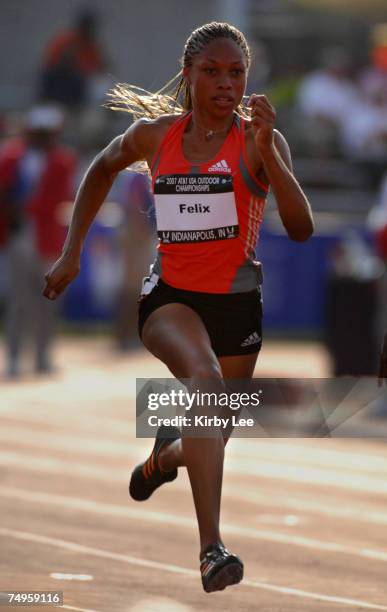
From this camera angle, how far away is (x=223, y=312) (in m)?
6.37

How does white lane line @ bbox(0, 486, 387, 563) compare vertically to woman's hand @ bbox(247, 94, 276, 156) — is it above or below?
below

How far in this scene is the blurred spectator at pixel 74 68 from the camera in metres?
20.9

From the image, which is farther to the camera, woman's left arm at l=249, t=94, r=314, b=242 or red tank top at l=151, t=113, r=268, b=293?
red tank top at l=151, t=113, r=268, b=293

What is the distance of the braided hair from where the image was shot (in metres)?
6.23

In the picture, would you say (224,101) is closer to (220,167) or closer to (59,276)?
(220,167)

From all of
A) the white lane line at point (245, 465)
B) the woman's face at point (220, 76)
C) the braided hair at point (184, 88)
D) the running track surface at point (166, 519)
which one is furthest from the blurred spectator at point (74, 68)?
the woman's face at point (220, 76)

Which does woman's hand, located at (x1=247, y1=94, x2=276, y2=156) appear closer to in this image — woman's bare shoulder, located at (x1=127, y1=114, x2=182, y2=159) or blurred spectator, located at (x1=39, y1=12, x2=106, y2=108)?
woman's bare shoulder, located at (x1=127, y1=114, x2=182, y2=159)

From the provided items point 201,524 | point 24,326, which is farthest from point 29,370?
point 201,524

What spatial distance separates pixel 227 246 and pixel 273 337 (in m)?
12.3

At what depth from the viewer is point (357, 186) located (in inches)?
793

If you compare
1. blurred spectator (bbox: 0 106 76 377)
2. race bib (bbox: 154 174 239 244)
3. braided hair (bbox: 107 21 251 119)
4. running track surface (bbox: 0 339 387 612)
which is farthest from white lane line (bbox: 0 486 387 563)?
blurred spectator (bbox: 0 106 76 377)

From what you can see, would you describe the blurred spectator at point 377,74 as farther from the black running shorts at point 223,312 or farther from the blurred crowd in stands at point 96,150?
the black running shorts at point 223,312

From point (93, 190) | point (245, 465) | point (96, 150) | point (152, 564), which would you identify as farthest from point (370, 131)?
point (93, 190)

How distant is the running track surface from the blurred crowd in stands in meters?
1.81
